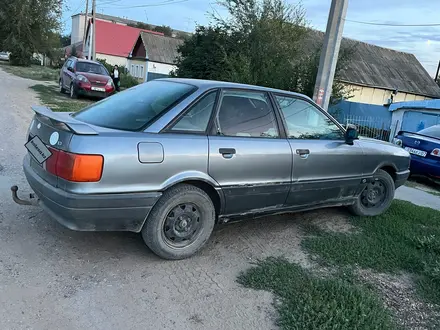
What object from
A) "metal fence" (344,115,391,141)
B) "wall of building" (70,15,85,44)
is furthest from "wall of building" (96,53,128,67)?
"metal fence" (344,115,391,141)

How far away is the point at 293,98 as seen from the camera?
14.8ft

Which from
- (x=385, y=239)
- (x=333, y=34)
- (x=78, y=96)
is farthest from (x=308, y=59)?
(x=385, y=239)

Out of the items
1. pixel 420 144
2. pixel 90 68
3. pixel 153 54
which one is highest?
pixel 153 54

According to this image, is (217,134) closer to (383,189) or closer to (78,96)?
(383,189)

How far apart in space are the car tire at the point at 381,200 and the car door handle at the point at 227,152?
2.30 metres

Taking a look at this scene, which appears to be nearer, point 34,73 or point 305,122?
point 305,122

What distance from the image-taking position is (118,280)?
10.9 feet

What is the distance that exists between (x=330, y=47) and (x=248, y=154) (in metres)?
5.67

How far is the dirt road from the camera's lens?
2854mm

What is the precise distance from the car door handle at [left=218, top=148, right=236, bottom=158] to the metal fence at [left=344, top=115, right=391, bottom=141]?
A: 40.1 feet

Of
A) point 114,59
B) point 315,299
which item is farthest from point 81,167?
point 114,59

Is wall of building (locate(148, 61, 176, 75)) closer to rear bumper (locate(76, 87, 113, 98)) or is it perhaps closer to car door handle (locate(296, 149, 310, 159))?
rear bumper (locate(76, 87, 113, 98))

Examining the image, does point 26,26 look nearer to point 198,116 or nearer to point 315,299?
point 198,116

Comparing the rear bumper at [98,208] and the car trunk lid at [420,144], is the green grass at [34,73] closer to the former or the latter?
the car trunk lid at [420,144]
